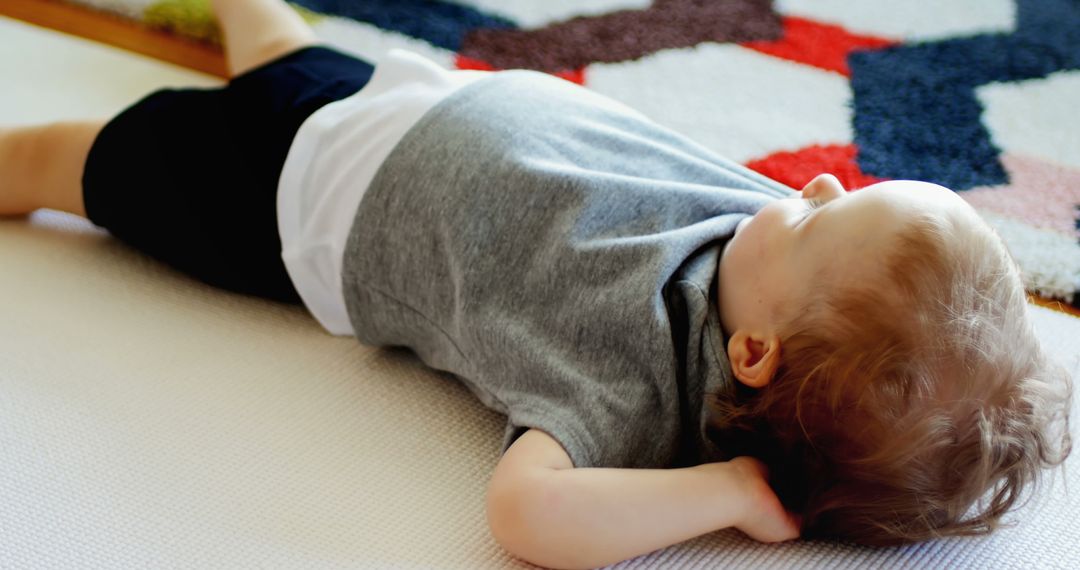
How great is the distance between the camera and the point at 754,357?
2.38ft

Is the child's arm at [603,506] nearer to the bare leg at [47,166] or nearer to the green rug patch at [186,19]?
the bare leg at [47,166]

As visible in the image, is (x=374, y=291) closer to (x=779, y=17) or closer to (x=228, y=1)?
(x=228, y=1)

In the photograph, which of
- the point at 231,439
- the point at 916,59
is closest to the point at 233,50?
the point at 231,439

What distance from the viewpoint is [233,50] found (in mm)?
1149

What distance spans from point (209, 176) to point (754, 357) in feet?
1.65

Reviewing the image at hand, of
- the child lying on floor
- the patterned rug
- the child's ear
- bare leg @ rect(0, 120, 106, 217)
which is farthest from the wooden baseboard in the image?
bare leg @ rect(0, 120, 106, 217)

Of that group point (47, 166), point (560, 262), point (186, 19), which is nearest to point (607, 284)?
point (560, 262)

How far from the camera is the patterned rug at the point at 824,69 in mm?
1152

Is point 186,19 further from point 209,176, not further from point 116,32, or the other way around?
point 209,176

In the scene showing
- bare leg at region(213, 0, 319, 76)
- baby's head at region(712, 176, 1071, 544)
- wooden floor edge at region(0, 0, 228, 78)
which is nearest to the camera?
baby's head at region(712, 176, 1071, 544)

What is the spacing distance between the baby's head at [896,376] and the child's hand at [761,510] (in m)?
0.01

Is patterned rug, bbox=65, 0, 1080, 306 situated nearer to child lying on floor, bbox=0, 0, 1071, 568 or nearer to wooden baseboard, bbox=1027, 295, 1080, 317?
wooden baseboard, bbox=1027, 295, 1080, 317

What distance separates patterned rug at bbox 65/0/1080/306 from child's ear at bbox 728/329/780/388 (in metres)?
0.43

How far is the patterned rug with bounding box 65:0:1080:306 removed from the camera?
1152 millimetres
